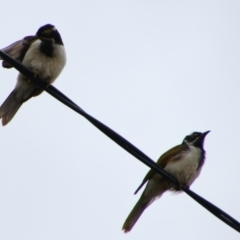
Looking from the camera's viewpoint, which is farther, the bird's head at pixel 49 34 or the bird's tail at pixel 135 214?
the bird's tail at pixel 135 214

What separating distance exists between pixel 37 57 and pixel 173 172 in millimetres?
2453

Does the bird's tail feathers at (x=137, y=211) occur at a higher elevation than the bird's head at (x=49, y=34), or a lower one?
lower

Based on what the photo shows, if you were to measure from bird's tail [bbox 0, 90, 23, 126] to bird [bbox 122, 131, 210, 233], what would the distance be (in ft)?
6.38

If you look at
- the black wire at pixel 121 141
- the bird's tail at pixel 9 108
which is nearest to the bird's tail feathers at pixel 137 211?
the bird's tail at pixel 9 108

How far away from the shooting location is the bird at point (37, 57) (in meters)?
7.46

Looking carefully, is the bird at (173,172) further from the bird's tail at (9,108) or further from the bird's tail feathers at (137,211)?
the bird's tail at (9,108)

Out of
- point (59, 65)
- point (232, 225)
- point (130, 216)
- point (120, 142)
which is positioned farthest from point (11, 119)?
point (232, 225)

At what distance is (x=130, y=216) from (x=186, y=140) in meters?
1.41

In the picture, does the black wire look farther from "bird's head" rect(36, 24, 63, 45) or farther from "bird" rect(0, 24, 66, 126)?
"bird's head" rect(36, 24, 63, 45)

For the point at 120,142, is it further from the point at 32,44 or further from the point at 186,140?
the point at 186,140

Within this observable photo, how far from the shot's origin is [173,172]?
8.57 meters

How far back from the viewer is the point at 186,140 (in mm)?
9414

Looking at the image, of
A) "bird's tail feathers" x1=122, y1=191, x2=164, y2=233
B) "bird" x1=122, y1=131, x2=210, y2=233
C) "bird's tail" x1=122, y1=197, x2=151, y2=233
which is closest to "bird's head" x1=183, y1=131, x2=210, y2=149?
"bird" x1=122, y1=131, x2=210, y2=233

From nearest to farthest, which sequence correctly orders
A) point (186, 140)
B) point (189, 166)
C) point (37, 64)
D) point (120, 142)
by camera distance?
point (120, 142) → point (37, 64) → point (189, 166) → point (186, 140)
